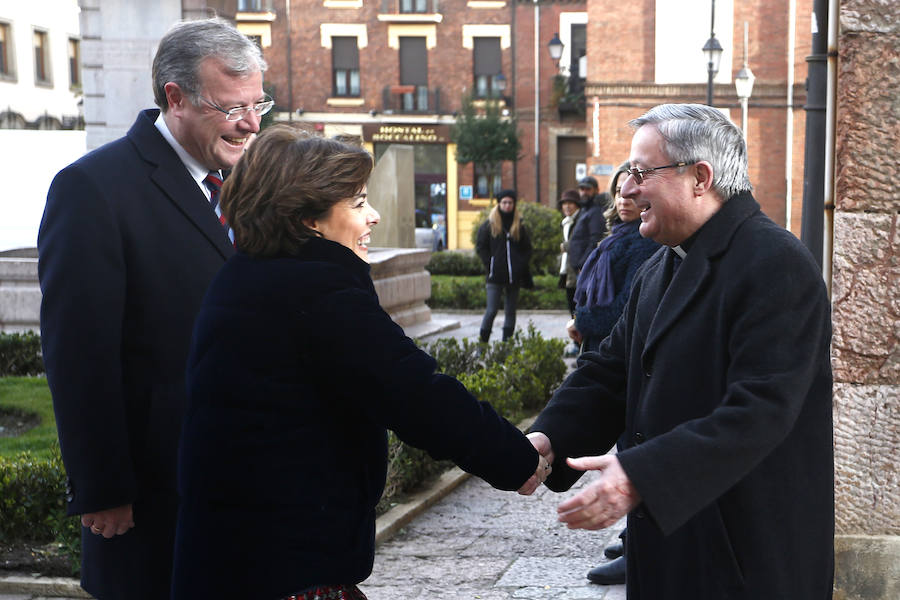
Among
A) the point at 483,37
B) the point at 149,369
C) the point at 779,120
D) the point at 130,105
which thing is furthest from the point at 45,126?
the point at 149,369

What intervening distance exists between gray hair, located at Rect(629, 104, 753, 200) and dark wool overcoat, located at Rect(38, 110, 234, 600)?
48.0 inches

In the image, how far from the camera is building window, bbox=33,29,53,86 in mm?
42562

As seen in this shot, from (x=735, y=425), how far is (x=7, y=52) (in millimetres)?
42383

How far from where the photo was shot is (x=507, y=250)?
13.2 m

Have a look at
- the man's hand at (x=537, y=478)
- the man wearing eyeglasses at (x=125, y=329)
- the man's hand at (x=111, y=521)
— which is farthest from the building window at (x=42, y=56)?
the man's hand at (x=537, y=478)

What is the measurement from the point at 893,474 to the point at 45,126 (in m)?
40.4

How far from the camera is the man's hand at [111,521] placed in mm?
2918

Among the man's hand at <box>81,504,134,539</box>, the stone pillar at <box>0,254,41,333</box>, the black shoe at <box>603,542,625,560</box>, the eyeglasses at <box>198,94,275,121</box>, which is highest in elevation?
the eyeglasses at <box>198,94,275,121</box>

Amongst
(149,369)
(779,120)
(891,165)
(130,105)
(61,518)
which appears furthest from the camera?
(779,120)

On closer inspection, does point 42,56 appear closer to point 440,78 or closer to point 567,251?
point 440,78

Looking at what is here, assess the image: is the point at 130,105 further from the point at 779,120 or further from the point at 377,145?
the point at 377,145

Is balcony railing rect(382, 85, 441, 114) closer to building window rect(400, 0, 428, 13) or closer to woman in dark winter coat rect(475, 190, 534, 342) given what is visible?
building window rect(400, 0, 428, 13)

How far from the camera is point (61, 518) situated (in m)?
5.53

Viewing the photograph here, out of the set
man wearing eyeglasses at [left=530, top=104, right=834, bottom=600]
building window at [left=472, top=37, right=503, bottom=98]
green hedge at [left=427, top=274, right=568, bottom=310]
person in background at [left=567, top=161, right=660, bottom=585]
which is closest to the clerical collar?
man wearing eyeglasses at [left=530, top=104, right=834, bottom=600]
